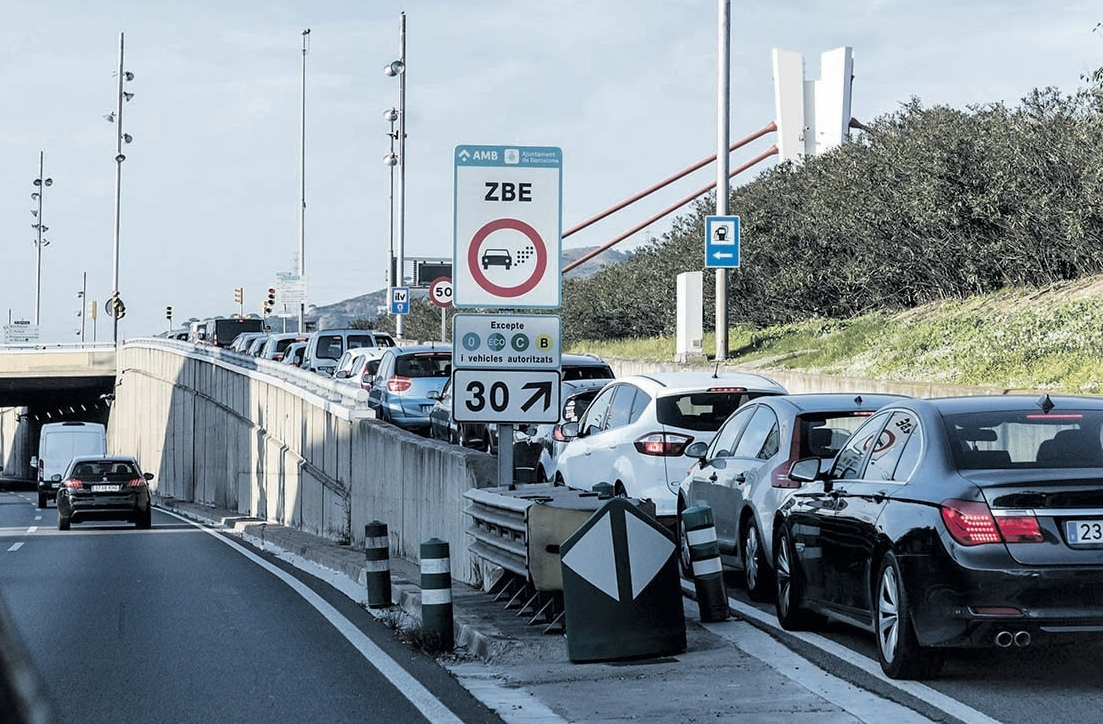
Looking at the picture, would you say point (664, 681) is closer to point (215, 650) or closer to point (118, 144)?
point (215, 650)

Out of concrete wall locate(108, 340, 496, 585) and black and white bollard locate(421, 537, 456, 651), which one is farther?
concrete wall locate(108, 340, 496, 585)

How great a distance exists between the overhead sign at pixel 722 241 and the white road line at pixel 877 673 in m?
17.0

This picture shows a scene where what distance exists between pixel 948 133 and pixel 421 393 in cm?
1518

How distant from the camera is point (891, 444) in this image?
29.3 feet

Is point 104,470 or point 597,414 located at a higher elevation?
point 597,414

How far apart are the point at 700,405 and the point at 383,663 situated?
586 cm

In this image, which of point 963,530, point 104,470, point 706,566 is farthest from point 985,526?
point 104,470

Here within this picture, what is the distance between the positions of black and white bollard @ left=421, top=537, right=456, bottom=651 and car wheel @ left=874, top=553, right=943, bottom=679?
317 cm

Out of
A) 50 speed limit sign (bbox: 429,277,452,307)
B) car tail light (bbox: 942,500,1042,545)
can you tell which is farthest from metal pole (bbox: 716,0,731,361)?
car tail light (bbox: 942,500,1042,545)

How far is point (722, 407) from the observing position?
50.3 ft

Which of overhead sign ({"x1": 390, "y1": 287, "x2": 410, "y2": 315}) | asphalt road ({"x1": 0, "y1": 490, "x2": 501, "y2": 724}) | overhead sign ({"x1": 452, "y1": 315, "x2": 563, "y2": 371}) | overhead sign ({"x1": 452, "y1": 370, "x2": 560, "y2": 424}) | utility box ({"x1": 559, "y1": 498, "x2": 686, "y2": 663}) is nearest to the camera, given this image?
asphalt road ({"x1": 0, "y1": 490, "x2": 501, "y2": 724})

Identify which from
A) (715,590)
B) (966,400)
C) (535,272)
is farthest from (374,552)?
(966,400)

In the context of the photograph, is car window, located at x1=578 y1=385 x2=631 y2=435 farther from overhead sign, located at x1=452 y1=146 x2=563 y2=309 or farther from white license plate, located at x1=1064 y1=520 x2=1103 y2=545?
white license plate, located at x1=1064 y1=520 x2=1103 y2=545

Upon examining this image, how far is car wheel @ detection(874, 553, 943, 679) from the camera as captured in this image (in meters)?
7.93
